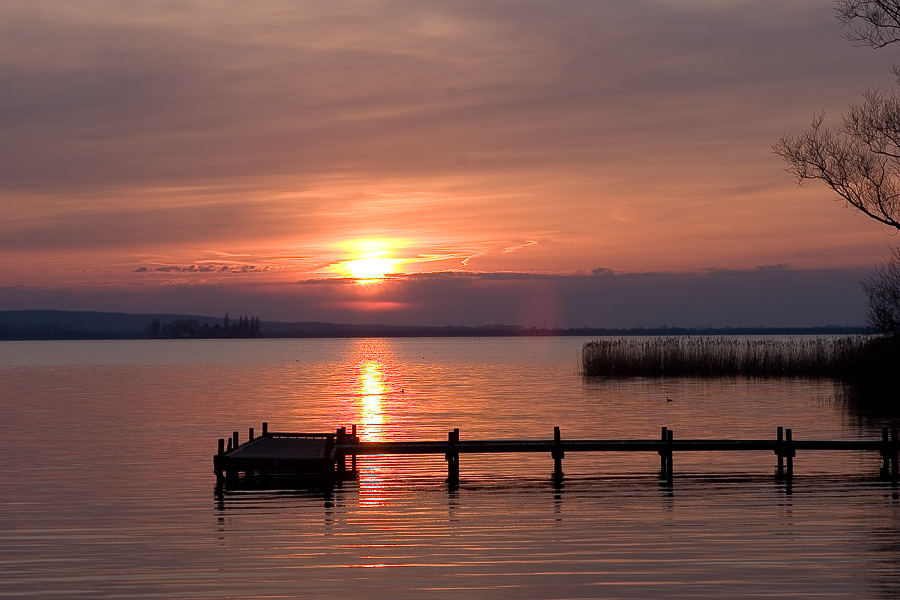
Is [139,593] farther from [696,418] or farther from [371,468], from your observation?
[696,418]

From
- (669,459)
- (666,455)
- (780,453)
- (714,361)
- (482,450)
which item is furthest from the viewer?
(714,361)

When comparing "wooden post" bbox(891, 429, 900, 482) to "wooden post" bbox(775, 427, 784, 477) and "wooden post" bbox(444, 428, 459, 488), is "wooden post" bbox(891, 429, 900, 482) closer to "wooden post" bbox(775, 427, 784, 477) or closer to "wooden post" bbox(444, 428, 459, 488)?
"wooden post" bbox(775, 427, 784, 477)

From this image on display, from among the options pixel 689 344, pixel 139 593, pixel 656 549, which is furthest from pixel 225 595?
pixel 689 344

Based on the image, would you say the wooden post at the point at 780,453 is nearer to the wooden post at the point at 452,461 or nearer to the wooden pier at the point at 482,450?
the wooden pier at the point at 482,450

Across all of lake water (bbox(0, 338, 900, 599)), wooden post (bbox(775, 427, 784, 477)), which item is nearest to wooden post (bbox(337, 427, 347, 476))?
lake water (bbox(0, 338, 900, 599))

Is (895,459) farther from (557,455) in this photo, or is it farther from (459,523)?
(459,523)

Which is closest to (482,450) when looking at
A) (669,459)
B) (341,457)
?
(341,457)

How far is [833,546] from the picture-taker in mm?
18766

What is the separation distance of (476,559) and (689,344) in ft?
201

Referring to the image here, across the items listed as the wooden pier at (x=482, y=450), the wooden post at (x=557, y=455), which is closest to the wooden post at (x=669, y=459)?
the wooden pier at (x=482, y=450)

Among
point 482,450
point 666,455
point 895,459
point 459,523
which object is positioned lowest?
point 459,523

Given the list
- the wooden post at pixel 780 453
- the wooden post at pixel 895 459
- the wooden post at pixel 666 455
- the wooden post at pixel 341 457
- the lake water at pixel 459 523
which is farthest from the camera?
the wooden post at pixel 341 457

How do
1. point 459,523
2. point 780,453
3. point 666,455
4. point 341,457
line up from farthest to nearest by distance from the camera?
point 341,457 → point 780,453 → point 666,455 → point 459,523

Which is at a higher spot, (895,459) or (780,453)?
(780,453)
